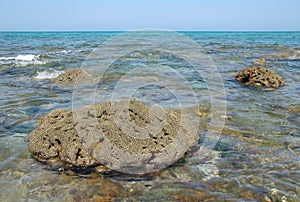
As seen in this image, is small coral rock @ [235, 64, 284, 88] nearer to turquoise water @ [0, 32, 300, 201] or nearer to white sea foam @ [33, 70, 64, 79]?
turquoise water @ [0, 32, 300, 201]

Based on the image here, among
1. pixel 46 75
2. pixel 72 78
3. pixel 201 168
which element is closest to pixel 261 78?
pixel 72 78

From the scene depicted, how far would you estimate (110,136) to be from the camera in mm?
4340

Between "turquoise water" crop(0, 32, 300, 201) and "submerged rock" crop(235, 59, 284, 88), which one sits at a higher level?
"submerged rock" crop(235, 59, 284, 88)

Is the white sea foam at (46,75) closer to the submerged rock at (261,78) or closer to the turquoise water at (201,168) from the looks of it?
the turquoise water at (201,168)

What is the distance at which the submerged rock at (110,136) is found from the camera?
4199 mm

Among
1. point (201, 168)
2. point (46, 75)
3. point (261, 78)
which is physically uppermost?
point (261, 78)

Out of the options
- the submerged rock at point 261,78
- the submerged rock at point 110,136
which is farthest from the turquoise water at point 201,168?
the submerged rock at point 261,78

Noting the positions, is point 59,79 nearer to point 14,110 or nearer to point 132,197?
point 14,110

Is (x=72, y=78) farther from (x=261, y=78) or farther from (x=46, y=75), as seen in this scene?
(x=261, y=78)

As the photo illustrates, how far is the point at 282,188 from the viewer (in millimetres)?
3600

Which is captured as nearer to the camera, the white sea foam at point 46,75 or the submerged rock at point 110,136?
the submerged rock at point 110,136

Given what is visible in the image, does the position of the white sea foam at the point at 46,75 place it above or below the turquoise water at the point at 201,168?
above

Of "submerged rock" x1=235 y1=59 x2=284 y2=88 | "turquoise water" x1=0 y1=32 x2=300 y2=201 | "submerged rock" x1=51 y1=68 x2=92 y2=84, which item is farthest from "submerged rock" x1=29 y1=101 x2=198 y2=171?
"submerged rock" x1=235 y1=59 x2=284 y2=88

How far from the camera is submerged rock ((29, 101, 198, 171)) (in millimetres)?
4199
